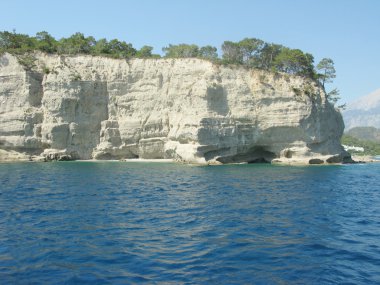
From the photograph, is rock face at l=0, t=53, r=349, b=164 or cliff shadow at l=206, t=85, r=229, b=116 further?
cliff shadow at l=206, t=85, r=229, b=116

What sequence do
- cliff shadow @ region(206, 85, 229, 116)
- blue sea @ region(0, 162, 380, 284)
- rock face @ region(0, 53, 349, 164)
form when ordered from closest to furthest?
1. blue sea @ region(0, 162, 380, 284)
2. rock face @ region(0, 53, 349, 164)
3. cliff shadow @ region(206, 85, 229, 116)

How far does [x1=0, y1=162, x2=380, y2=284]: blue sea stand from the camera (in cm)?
1016

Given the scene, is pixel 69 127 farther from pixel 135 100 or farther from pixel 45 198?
pixel 45 198

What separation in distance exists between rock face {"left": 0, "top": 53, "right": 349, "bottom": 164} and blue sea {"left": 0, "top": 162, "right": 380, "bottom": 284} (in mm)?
26860

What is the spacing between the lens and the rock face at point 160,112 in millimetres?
51875

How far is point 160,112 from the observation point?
55.8 m

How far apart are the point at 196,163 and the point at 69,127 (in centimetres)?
1950

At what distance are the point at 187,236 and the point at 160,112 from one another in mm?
43014

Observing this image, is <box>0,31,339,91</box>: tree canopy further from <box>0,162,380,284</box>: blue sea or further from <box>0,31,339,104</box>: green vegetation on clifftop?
<box>0,162,380,284</box>: blue sea

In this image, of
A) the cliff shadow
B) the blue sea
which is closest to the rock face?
the cliff shadow

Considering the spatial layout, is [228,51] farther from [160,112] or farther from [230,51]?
[160,112]

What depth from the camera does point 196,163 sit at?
48.7m

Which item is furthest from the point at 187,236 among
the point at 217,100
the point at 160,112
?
the point at 160,112

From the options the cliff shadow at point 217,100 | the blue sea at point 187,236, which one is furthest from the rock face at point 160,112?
the blue sea at point 187,236
